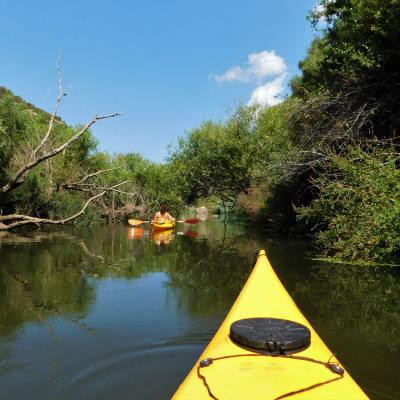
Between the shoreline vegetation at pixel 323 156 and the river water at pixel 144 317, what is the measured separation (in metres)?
1.16

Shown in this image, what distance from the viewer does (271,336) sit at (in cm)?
309

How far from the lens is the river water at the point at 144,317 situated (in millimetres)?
3875

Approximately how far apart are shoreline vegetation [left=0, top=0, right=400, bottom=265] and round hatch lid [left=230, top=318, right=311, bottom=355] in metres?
6.31

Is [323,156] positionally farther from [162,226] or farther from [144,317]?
[162,226]

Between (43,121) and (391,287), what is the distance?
37927 mm

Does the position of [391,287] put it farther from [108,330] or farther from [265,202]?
[265,202]

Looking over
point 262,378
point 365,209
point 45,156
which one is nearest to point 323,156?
point 365,209

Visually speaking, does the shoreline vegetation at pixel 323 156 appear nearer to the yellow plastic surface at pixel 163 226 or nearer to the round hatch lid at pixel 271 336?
the yellow plastic surface at pixel 163 226

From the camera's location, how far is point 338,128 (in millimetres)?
11820

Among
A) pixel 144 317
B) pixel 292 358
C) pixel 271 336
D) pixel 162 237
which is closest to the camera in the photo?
pixel 292 358

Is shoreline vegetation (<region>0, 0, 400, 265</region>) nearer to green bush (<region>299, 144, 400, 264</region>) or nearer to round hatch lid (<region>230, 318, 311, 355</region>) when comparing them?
green bush (<region>299, 144, 400, 264</region>)

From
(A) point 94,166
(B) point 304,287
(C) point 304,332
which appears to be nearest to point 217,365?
(C) point 304,332

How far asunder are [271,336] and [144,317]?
3.15 meters

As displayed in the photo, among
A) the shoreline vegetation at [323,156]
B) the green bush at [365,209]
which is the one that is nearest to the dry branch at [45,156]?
the shoreline vegetation at [323,156]
